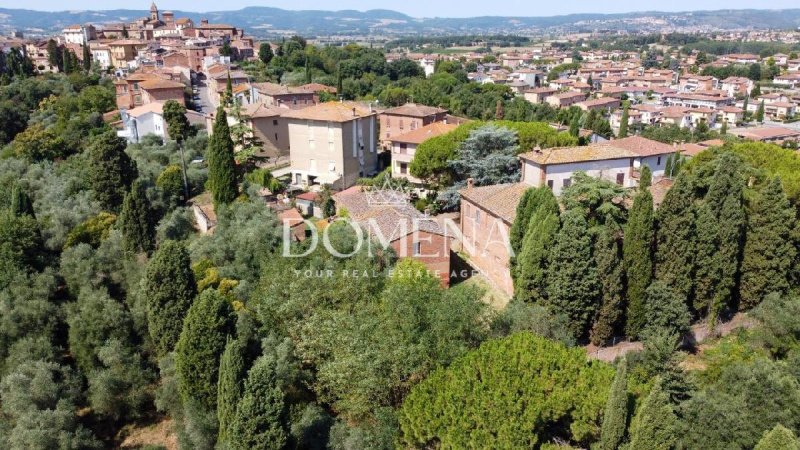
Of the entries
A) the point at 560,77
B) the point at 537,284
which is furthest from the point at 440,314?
the point at 560,77

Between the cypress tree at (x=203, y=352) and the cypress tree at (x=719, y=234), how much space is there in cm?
1575

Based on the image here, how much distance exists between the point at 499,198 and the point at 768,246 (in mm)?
10096

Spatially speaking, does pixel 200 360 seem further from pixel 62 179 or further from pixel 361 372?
pixel 62 179

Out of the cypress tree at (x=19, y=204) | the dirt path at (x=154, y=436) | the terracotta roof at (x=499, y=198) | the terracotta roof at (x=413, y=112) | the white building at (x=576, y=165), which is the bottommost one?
the dirt path at (x=154, y=436)

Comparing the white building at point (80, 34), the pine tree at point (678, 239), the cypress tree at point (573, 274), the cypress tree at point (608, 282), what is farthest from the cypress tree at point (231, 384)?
the white building at point (80, 34)

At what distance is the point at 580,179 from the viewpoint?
21.2 meters

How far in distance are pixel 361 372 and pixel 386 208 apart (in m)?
11.6

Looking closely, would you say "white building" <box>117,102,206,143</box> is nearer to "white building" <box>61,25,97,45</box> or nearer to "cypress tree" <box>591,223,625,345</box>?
"cypress tree" <box>591,223,625,345</box>

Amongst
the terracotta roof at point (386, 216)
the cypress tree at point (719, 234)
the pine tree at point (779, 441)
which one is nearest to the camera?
the pine tree at point (779, 441)

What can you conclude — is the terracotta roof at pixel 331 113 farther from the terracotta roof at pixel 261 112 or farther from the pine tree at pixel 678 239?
the pine tree at pixel 678 239

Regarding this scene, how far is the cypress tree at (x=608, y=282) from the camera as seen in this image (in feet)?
61.4

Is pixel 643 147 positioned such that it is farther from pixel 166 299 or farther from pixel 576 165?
pixel 166 299

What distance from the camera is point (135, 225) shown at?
26391mm

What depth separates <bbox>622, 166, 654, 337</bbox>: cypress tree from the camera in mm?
19047
